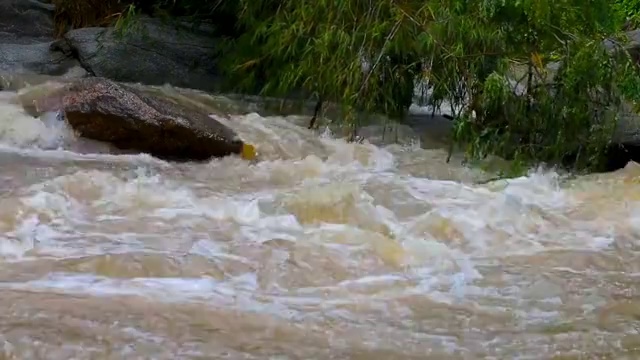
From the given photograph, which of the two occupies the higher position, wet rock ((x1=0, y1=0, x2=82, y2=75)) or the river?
the river

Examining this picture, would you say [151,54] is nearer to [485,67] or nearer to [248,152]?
[248,152]

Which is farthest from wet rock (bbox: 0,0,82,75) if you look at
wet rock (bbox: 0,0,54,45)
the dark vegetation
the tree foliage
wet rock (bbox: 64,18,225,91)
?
the tree foliage

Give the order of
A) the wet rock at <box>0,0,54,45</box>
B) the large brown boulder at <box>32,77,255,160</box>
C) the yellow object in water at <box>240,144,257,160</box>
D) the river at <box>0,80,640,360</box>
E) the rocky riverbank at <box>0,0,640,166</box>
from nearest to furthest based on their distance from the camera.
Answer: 1. the river at <box>0,80,640,360</box>
2. the large brown boulder at <box>32,77,255,160</box>
3. the yellow object in water at <box>240,144,257,160</box>
4. the rocky riverbank at <box>0,0,640,166</box>
5. the wet rock at <box>0,0,54,45</box>

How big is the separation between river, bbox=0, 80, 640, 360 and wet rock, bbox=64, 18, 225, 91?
2253 millimetres

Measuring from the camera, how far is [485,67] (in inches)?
203

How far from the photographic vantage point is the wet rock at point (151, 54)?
696 centimetres

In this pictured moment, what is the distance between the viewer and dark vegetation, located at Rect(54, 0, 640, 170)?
484 centimetres

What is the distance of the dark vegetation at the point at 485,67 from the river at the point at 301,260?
31 centimetres

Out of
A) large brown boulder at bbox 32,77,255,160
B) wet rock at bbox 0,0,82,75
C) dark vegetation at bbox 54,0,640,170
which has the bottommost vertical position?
wet rock at bbox 0,0,82,75

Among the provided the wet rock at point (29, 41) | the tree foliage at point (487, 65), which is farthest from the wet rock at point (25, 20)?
→ the tree foliage at point (487, 65)

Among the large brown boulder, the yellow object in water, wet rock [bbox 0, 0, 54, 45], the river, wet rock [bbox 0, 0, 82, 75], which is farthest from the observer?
wet rock [bbox 0, 0, 54, 45]

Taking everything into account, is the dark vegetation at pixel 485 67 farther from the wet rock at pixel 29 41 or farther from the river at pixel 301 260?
the wet rock at pixel 29 41

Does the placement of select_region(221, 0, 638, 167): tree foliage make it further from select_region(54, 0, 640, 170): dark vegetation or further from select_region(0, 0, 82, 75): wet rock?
select_region(0, 0, 82, 75): wet rock

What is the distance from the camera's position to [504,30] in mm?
5082
